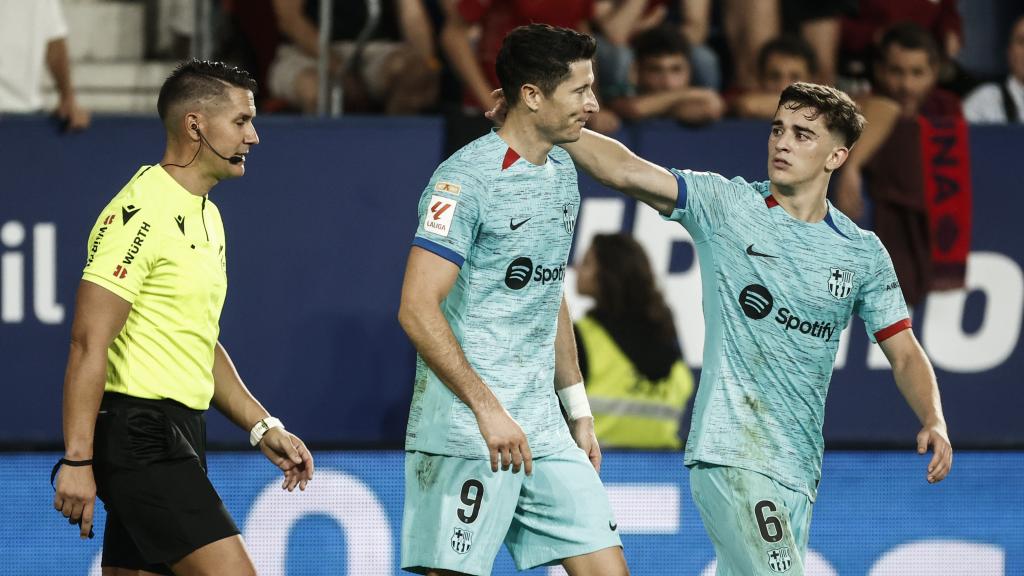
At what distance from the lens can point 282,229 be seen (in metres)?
7.55

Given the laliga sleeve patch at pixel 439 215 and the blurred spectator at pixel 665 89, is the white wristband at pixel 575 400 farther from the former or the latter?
the blurred spectator at pixel 665 89

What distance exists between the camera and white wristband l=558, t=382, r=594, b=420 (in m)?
4.77

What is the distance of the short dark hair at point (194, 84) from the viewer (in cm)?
455

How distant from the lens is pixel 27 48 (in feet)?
25.3

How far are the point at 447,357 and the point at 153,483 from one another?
0.90 meters

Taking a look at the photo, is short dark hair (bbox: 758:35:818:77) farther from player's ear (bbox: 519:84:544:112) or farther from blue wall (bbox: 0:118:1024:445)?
player's ear (bbox: 519:84:544:112)

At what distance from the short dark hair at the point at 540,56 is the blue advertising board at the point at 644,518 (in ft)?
6.73

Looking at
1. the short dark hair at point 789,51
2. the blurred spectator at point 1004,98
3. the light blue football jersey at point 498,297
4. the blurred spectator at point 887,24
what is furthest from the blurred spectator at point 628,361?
the blurred spectator at point 1004,98

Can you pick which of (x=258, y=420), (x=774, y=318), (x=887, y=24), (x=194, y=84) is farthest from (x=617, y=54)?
(x=258, y=420)

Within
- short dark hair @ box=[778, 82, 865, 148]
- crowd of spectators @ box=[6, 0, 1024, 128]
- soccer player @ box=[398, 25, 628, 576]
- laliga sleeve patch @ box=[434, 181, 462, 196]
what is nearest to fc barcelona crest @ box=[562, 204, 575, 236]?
soccer player @ box=[398, 25, 628, 576]

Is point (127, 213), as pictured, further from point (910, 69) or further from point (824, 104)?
point (910, 69)

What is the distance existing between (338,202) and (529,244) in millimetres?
3267

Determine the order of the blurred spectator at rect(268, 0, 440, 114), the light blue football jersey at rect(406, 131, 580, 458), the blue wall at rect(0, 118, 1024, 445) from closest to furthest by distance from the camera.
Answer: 1. the light blue football jersey at rect(406, 131, 580, 458)
2. the blue wall at rect(0, 118, 1024, 445)
3. the blurred spectator at rect(268, 0, 440, 114)

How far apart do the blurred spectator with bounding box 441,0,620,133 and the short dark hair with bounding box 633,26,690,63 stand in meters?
0.31
